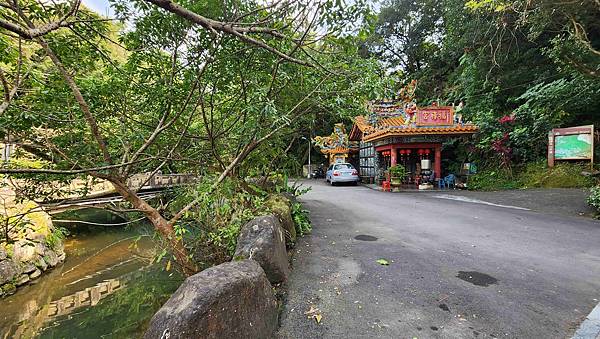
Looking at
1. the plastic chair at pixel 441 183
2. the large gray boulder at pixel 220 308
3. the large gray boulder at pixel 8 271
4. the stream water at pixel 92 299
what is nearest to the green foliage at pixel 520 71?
the plastic chair at pixel 441 183

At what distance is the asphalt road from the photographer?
247 cm

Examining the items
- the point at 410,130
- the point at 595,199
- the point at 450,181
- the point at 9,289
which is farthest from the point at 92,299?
the point at 450,181

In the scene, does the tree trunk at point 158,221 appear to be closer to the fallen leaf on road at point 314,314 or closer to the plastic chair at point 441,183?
the fallen leaf on road at point 314,314

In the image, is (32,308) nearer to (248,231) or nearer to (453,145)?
(248,231)

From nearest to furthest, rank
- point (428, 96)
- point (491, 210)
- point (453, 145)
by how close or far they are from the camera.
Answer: point (491, 210)
point (453, 145)
point (428, 96)

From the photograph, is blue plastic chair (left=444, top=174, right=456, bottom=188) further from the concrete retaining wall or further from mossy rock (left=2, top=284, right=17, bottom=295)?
mossy rock (left=2, top=284, right=17, bottom=295)

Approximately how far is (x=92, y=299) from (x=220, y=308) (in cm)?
491

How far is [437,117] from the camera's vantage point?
12.8 m

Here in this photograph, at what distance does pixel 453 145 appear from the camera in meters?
15.1

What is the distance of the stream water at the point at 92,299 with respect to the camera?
4285 millimetres

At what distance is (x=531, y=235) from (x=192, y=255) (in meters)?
6.07

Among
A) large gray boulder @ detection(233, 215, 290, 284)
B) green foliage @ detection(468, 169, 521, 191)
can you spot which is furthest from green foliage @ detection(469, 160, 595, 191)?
large gray boulder @ detection(233, 215, 290, 284)

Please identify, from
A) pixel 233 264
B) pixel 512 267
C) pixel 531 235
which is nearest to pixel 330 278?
pixel 233 264

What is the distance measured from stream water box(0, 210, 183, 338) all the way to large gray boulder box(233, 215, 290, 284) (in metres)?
1.77
